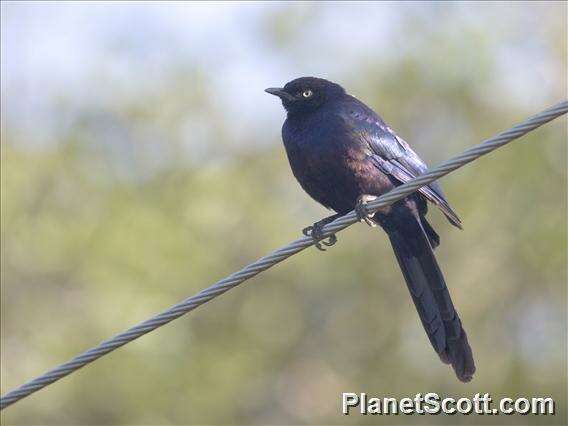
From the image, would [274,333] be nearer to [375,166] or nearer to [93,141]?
[93,141]

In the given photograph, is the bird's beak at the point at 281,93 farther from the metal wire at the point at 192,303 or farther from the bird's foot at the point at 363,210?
the metal wire at the point at 192,303

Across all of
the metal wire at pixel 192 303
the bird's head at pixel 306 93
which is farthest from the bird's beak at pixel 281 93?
the metal wire at pixel 192 303

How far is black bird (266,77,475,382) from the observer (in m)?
6.64

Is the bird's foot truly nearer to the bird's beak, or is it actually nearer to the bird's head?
the bird's head

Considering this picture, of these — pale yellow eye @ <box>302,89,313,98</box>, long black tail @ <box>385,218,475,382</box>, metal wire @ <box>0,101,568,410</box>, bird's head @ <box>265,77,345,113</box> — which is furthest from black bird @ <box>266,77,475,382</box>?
metal wire @ <box>0,101,568,410</box>

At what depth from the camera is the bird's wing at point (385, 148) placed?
6883 millimetres

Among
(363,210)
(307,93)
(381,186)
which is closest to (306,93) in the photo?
(307,93)

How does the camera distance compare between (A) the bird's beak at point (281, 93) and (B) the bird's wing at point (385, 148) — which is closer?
(B) the bird's wing at point (385, 148)

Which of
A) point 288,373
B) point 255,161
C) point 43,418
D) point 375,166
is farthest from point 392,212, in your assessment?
point 255,161

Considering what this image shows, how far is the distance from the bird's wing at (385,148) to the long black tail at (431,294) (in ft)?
0.99

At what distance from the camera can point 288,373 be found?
1514 cm

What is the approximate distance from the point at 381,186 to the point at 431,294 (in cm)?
72

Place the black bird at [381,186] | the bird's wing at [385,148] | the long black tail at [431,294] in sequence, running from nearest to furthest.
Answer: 1. the long black tail at [431,294]
2. the black bird at [381,186]
3. the bird's wing at [385,148]

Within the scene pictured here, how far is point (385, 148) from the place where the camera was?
22.9 feet
